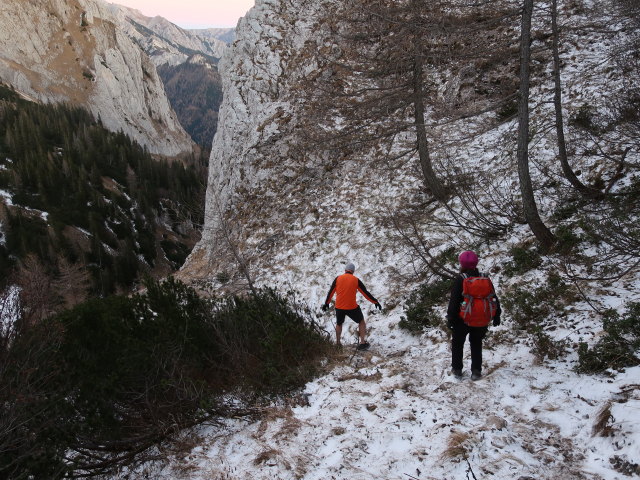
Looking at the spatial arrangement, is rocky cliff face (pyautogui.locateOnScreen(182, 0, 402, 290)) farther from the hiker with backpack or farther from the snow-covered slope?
the hiker with backpack

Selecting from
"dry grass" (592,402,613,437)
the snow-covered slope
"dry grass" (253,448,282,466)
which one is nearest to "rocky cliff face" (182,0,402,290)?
the snow-covered slope

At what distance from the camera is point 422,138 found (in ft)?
34.0

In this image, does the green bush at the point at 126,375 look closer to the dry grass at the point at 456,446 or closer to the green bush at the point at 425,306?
the green bush at the point at 425,306

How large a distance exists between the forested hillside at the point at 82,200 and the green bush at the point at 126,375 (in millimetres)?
41610

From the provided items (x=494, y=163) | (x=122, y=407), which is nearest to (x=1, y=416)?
(x=122, y=407)

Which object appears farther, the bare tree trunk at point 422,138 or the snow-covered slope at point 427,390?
the bare tree trunk at point 422,138

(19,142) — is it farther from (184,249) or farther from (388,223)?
(388,223)

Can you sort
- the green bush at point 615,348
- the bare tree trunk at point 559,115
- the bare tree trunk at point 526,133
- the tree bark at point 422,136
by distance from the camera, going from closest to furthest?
the green bush at point 615,348 < the bare tree trunk at point 526,133 < the bare tree trunk at point 559,115 < the tree bark at point 422,136

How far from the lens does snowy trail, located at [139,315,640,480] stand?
3.20 meters

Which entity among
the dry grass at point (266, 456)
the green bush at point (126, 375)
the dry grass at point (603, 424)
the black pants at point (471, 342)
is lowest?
the dry grass at point (266, 456)

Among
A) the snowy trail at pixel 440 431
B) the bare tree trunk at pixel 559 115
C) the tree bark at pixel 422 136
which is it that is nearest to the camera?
the snowy trail at pixel 440 431

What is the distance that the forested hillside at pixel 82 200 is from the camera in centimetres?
5941

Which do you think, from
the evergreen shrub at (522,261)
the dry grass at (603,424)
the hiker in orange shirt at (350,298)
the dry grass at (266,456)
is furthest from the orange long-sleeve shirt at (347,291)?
the dry grass at (603,424)

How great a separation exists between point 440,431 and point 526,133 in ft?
17.1
